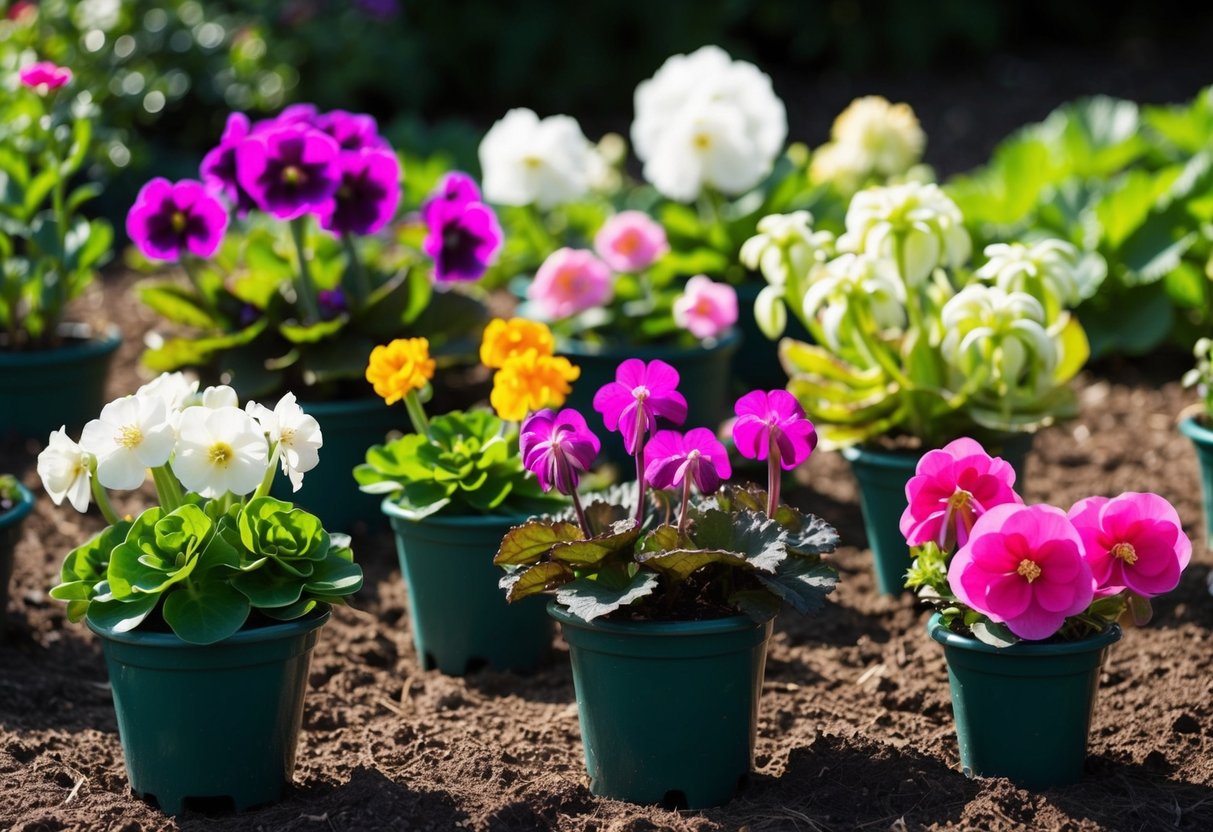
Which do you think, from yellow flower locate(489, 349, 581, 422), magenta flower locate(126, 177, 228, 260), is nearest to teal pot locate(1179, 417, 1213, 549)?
yellow flower locate(489, 349, 581, 422)

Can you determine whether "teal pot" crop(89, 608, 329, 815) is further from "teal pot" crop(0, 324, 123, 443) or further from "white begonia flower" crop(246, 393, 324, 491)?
"teal pot" crop(0, 324, 123, 443)

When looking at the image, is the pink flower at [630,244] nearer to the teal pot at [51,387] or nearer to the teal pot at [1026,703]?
the teal pot at [51,387]

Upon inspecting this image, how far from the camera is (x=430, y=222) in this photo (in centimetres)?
346

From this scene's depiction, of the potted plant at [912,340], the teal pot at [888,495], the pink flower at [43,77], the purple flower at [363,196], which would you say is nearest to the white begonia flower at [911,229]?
the potted plant at [912,340]

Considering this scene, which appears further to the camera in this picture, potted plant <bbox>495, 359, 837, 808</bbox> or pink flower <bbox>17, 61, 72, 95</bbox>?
pink flower <bbox>17, 61, 72, 95</bbox>

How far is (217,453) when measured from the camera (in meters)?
2.27

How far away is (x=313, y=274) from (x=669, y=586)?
1.89m

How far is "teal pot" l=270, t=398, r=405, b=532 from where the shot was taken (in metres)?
3.55

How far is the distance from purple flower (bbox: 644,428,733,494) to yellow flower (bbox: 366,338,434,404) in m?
0.47

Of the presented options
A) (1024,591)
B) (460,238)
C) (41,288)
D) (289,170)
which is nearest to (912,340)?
(460,238)

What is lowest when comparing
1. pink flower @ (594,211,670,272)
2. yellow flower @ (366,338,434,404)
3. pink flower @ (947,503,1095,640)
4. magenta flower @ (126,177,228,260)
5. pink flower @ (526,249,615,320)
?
pink flower @ (947,503,1095,640)

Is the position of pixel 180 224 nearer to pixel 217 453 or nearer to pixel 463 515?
pixel 463 515

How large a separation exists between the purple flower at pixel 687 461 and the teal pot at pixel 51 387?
2.21m

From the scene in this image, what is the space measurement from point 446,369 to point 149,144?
325 cm
